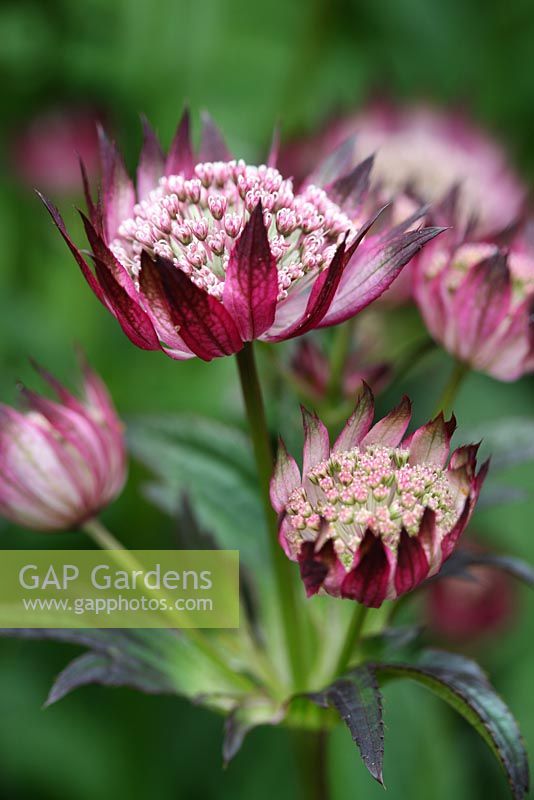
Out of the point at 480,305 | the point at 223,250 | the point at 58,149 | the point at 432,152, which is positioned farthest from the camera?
the point at 58,149

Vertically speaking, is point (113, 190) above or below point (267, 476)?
above

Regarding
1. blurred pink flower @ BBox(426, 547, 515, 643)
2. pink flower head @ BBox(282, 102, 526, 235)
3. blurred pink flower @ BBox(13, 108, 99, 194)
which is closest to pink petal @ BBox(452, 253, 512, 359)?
pink flower head @ BBox(282, 102, 526, 235)

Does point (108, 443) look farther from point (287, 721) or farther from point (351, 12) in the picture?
point (351, 12)

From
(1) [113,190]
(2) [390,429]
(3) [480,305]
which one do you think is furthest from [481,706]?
(1) [113,190]

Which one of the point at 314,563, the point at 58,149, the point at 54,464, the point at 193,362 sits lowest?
the point at 314,563

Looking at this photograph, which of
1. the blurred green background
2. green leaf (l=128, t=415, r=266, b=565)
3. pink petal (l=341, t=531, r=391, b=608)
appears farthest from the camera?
A: the blurred green background

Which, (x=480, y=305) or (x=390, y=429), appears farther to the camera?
(x=480, y=305)
